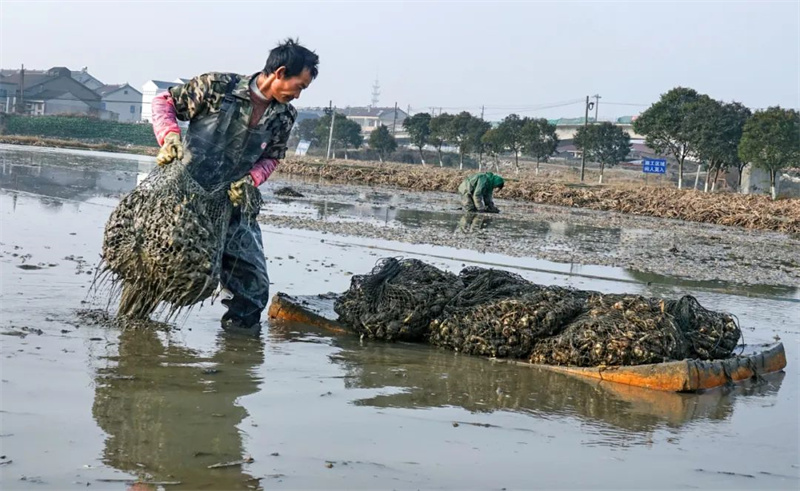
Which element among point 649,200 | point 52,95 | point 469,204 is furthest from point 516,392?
point 52,95

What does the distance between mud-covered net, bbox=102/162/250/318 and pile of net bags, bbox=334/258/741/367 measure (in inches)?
59.9

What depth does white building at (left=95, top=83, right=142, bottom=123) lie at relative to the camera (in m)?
135

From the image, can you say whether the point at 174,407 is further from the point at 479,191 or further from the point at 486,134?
the point at 486,134

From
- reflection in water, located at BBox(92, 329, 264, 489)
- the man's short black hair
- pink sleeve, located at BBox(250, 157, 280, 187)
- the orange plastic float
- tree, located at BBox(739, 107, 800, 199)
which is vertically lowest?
reflection in water, located at BBox(92, 329, 264, 489)

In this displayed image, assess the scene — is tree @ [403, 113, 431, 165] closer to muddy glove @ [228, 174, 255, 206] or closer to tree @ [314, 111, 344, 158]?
tree @ [314, 111, 344, 158]

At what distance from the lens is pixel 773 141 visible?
45.4m

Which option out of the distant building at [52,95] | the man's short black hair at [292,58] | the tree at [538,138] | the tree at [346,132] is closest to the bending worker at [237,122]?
the man's short black hair at [292,58]

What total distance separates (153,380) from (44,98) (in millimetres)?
113740

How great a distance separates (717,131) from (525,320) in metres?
48.3

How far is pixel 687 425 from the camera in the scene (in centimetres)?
582

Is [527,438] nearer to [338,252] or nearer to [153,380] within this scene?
[153,380]

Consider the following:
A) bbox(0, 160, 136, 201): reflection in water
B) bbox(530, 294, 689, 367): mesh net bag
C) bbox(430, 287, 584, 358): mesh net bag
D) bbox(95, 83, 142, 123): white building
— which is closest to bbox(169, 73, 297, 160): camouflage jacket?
bbox(430, 287, 584, 358): mesh net bag

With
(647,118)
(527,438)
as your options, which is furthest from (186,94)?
(647,118)

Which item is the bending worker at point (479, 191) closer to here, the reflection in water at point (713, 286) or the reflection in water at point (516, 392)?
the reflection in water at point (713, 286)
